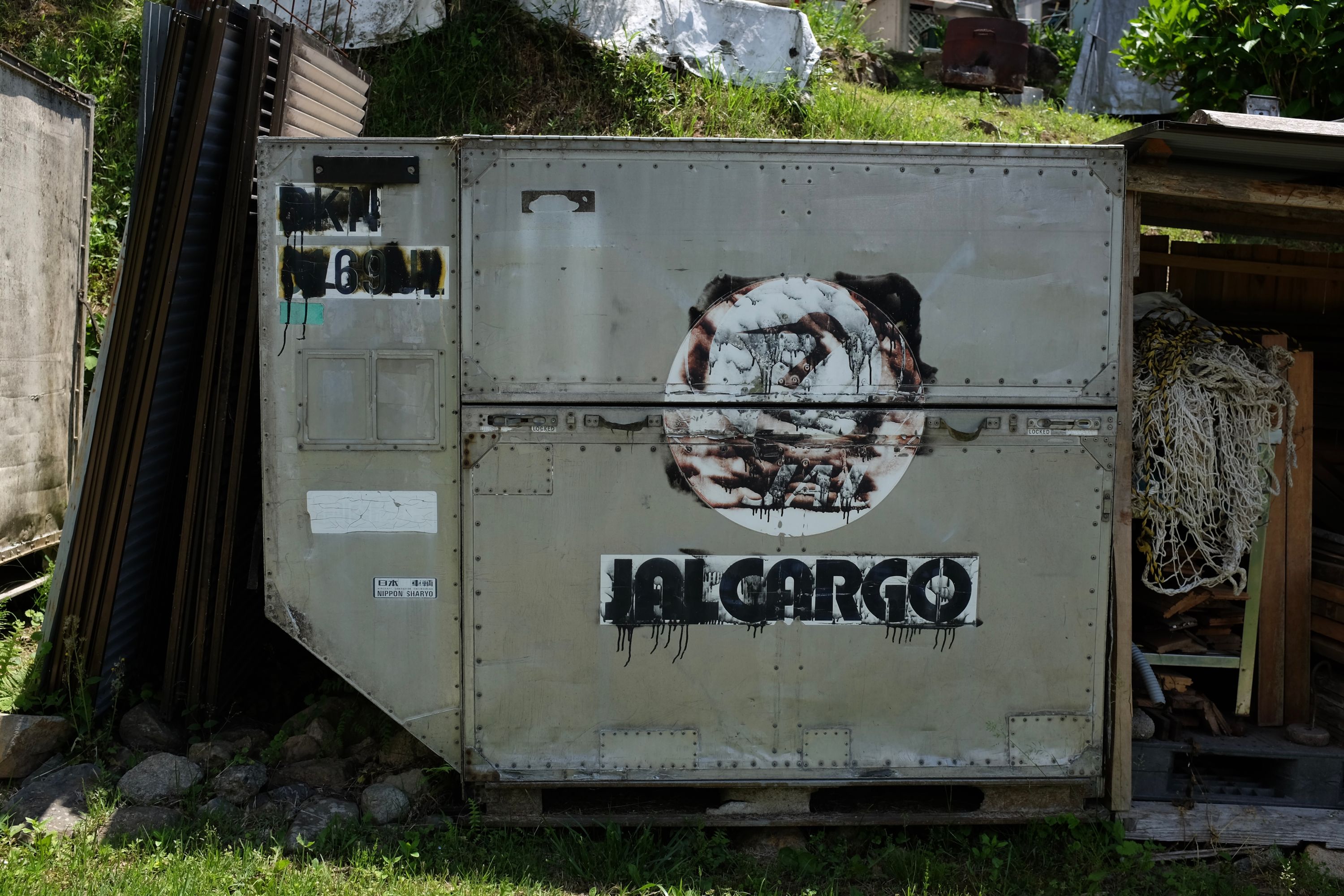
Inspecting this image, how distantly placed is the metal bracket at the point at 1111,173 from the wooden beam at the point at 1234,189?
0.49 ft

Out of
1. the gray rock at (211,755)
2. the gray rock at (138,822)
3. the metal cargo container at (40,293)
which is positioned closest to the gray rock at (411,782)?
the gray rock at (211,755)

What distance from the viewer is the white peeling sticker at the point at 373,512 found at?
3.34 m

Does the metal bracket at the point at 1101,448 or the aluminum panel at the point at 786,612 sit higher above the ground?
the metal bracket at the point at 1101,448

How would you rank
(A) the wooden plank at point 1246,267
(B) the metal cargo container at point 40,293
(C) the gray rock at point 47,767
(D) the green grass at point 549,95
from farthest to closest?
(D) the green grass at point 549,95 < (A) the wooden plank at point 1246,267 < (B) the metal cargo container at point 40,293 < (C) the gray rock at point 47,767

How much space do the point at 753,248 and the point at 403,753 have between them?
2466 mm

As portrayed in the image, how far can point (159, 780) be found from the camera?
3.50m

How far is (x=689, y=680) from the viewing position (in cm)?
338

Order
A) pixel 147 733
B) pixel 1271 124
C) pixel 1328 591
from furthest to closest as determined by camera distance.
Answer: pixel 1328 591
pixel 147 733
pixel 1271 124

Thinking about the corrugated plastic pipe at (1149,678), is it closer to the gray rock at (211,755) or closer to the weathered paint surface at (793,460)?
the weathered paint surface at (793,460)

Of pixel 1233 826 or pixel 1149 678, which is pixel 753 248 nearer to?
pixel 1149 678

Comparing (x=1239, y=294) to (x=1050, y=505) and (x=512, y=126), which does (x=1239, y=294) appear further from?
(x=512, y=126)

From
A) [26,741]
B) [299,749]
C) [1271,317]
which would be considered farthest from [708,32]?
[26,741]

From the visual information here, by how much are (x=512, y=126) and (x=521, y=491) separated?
203 inches

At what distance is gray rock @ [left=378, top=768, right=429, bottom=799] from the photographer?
359 centimetres
